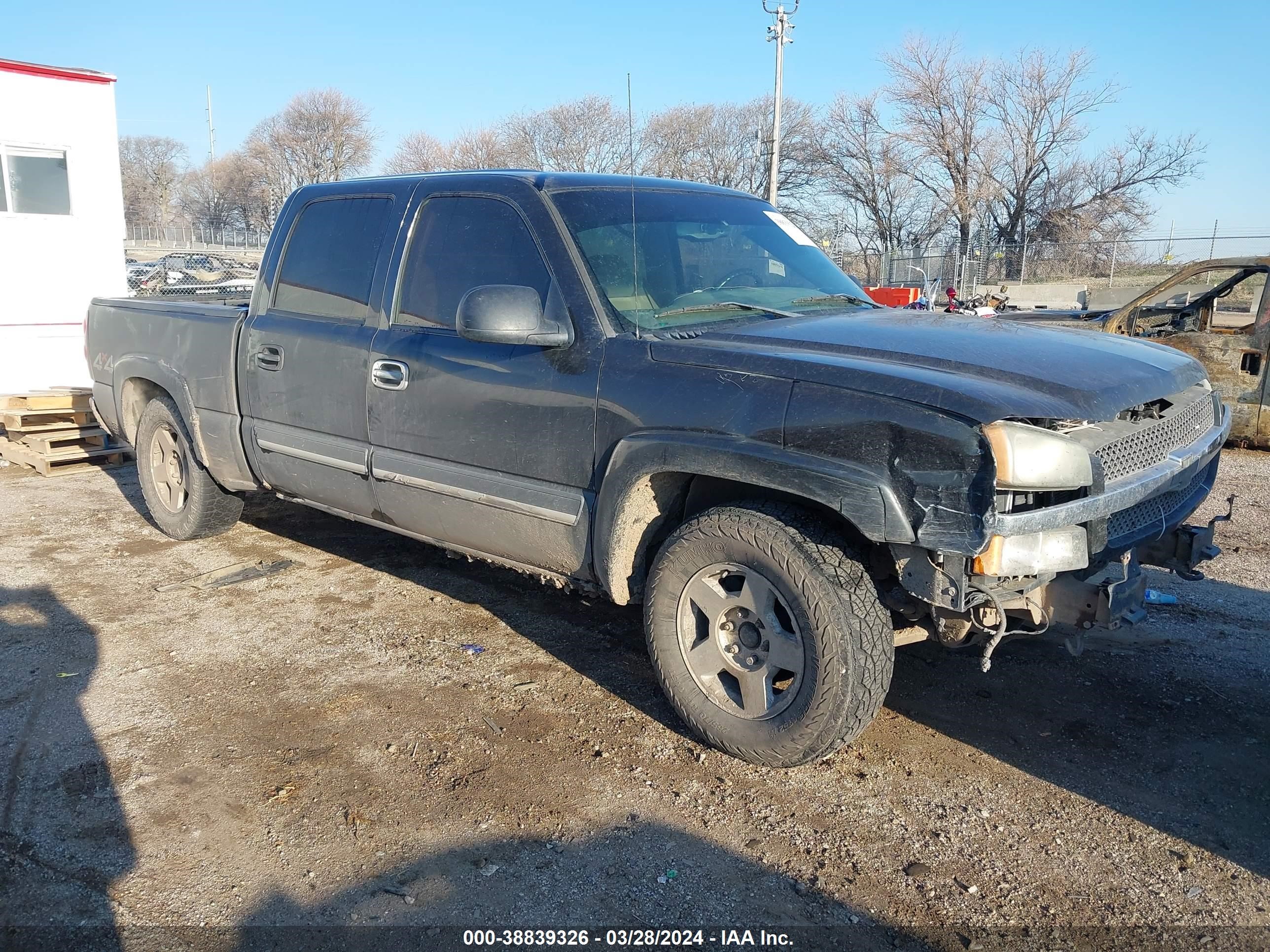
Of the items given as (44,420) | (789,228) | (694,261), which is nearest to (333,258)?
(694,261)

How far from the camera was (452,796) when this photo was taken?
10.4 ft

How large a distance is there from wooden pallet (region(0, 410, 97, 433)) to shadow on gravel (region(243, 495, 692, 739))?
2.55 meters

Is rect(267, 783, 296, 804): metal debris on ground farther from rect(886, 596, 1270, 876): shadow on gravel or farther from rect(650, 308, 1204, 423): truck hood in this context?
rect(886, 596, 1270, 876): shadow on gravel

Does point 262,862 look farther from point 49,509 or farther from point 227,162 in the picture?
point 227,162

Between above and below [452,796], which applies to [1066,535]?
above

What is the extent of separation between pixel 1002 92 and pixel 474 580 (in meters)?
41.6

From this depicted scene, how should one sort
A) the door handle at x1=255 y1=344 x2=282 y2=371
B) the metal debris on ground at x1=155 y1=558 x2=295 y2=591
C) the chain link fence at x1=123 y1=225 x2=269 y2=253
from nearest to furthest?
the door handle at x1=255 y1=344 x2=282 y2=371 → the metal debris on ground at x1=155 y1=558 x2=295 y2=591 → the chain link fence at x1=123 y1=225 x2=269 y2=253

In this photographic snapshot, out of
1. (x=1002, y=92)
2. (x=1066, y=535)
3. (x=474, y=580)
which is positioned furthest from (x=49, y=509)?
(x=1002, y=92)

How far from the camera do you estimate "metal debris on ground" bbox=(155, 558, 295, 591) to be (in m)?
5.24

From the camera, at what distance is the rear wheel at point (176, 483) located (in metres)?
5.73

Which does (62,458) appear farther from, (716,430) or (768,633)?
(768,633)

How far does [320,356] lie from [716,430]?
86.1 inches

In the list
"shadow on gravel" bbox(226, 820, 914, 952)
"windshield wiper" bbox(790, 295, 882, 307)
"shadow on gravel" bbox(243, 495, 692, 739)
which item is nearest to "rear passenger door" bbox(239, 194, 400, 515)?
"shadow on gravel" bbox(243, 495, 692, 739)

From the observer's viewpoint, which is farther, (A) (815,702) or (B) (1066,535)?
(A) (815,702)
